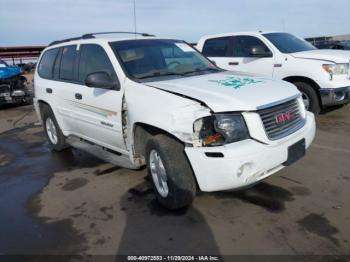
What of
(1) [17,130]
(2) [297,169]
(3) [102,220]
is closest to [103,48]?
(3) [102,220]

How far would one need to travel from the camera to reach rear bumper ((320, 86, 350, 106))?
7082mm

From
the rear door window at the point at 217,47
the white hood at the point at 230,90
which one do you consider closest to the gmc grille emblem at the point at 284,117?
the white hood at the point at 230,90

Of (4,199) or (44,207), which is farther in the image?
(4,199)

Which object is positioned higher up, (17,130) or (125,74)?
(125,74)

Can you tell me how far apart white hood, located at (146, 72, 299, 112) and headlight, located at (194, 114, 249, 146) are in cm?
8

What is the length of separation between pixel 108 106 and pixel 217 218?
1842 mm

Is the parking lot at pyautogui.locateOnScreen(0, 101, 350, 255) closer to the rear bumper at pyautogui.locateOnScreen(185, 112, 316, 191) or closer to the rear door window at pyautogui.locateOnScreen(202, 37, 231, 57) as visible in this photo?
the rear bumper at pyautogui.locateOnScreen(185, 112, 316, 191)

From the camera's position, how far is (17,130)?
8727 millimetres

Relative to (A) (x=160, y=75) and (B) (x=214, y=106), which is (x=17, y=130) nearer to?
(A) (x=160, y=75)

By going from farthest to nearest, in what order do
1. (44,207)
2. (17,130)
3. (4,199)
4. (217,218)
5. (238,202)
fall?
(17,130), (4,199), (44,207), (238,202), (217,218)

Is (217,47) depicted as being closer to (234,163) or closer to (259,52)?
(259,52)

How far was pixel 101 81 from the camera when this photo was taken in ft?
13.8

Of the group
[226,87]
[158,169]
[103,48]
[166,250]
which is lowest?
[166,250]

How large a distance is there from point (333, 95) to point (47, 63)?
527 centimetres
